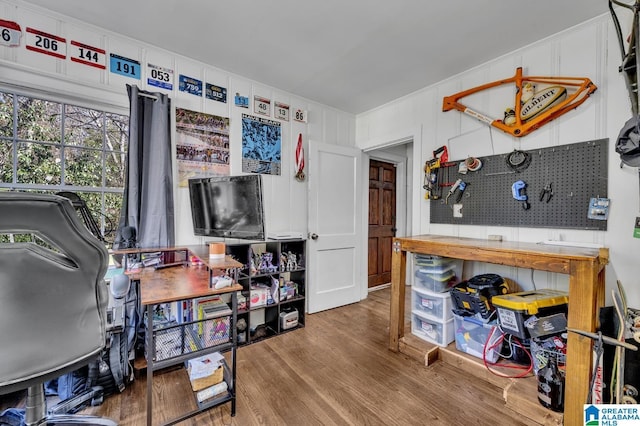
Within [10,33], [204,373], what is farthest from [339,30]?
[204,373]

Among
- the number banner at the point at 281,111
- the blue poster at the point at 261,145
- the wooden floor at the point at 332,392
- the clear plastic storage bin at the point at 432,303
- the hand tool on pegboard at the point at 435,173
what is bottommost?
the wooden floor at the point at 332,392

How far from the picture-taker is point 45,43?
75.9 inches

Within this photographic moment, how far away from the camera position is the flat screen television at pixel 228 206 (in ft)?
6.87

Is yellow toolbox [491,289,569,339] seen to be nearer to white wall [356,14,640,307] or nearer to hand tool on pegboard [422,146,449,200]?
white wall [356,14,640,307]

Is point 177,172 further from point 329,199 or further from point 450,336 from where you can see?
point 450,336

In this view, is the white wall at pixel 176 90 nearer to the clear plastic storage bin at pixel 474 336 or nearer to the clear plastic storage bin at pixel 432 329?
the clear plastic storage bin at pixel 432 329

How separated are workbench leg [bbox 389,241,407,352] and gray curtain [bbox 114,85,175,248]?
2.00 metres

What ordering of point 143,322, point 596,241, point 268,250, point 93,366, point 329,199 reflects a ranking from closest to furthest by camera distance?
1. point 93,366
2. point 596,241
3. point 143,322
4. point 268,250
5. point 329,199

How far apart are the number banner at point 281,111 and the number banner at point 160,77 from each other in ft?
3.51

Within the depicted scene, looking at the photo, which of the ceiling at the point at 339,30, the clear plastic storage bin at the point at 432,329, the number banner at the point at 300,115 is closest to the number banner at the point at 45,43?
the ceiling at the point at 339,30

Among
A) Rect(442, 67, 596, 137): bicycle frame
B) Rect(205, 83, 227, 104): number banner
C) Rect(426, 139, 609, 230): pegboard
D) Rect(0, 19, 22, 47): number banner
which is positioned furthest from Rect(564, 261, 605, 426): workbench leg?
Rect(0, 19, 22, 47): number banner

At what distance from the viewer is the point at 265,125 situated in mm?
3023

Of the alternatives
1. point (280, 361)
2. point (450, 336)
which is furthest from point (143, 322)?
point (450, 336)

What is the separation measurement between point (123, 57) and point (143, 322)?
2153 mm
